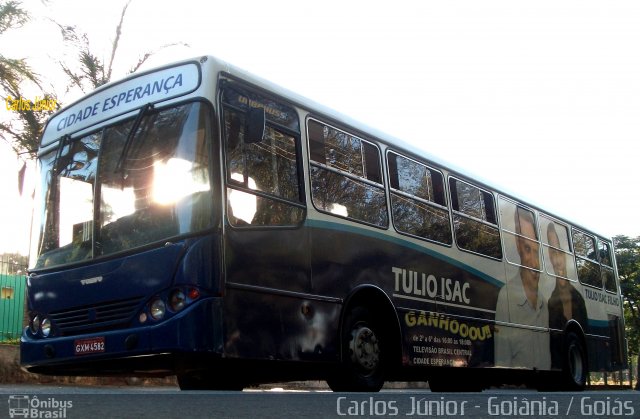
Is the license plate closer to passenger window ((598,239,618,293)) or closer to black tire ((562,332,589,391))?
black tire ((562,332,589,391))

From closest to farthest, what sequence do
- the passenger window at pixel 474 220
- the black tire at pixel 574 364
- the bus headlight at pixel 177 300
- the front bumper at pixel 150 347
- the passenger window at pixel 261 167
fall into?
1. the front bumper at pixel 150 347
2. the bus headlight at pixel 177 300
3. the passenger window at pixel 261 167
4. the passenger window at pixel 474 220
5. the black tire at pixel 574 364

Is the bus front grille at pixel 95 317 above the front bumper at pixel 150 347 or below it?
above

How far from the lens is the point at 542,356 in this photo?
13297 mm

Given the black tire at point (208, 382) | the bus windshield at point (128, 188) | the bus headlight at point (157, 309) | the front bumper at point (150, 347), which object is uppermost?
the bus windshield at point (128, 188)

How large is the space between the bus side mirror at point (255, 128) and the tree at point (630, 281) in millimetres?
43539

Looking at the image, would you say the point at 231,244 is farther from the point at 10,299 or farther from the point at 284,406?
the point at 10,299

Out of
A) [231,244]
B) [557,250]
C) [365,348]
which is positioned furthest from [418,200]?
Answer: [557,250]

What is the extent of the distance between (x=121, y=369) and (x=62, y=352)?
59 centimetres

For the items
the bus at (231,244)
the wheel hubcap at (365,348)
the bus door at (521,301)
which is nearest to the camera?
the bus at (231,244)

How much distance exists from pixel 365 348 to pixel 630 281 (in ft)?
145

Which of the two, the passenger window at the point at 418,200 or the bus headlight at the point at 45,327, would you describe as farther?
the passenger window at the point at 418,200

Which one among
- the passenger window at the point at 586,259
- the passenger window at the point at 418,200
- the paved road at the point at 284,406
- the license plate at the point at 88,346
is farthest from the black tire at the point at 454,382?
the paved road at the point at 284,406

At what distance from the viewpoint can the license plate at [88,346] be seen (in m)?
7.46

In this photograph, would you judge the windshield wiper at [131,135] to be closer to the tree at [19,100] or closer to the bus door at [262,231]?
the bus door at [262,231]
